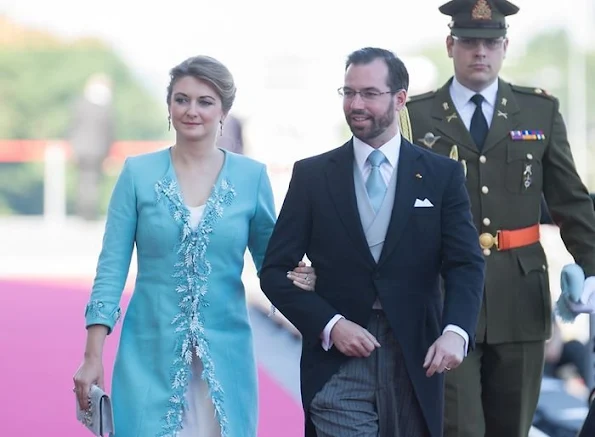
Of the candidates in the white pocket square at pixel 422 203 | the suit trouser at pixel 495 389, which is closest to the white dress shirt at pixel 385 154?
the white pocket square at pixel 422 203

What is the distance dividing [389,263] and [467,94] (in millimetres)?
1326

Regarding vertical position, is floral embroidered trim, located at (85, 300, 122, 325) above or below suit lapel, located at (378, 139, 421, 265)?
below

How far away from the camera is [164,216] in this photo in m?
4.36

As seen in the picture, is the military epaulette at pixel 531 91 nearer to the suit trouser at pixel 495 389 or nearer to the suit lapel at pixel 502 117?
the suit lapel at pixel 502 117

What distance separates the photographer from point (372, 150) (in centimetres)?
417

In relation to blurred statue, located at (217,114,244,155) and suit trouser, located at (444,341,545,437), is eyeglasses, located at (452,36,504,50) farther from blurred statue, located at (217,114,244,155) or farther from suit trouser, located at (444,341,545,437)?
blurred statue, located at (217,114,244,155)

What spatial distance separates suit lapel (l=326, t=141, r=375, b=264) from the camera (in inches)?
160

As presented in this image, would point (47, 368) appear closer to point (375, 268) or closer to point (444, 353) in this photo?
point (375, 268)

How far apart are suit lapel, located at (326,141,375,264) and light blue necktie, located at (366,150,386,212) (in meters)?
0.06

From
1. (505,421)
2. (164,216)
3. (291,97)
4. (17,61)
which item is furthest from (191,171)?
(17,61)

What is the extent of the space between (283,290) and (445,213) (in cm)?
53

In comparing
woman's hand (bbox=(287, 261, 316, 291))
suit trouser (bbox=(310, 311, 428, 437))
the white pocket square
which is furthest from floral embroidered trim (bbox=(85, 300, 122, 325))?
the white pocket square

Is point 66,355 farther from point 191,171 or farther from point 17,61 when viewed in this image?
point 17,61

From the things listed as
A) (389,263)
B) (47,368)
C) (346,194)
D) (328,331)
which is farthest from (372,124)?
(47,368)
